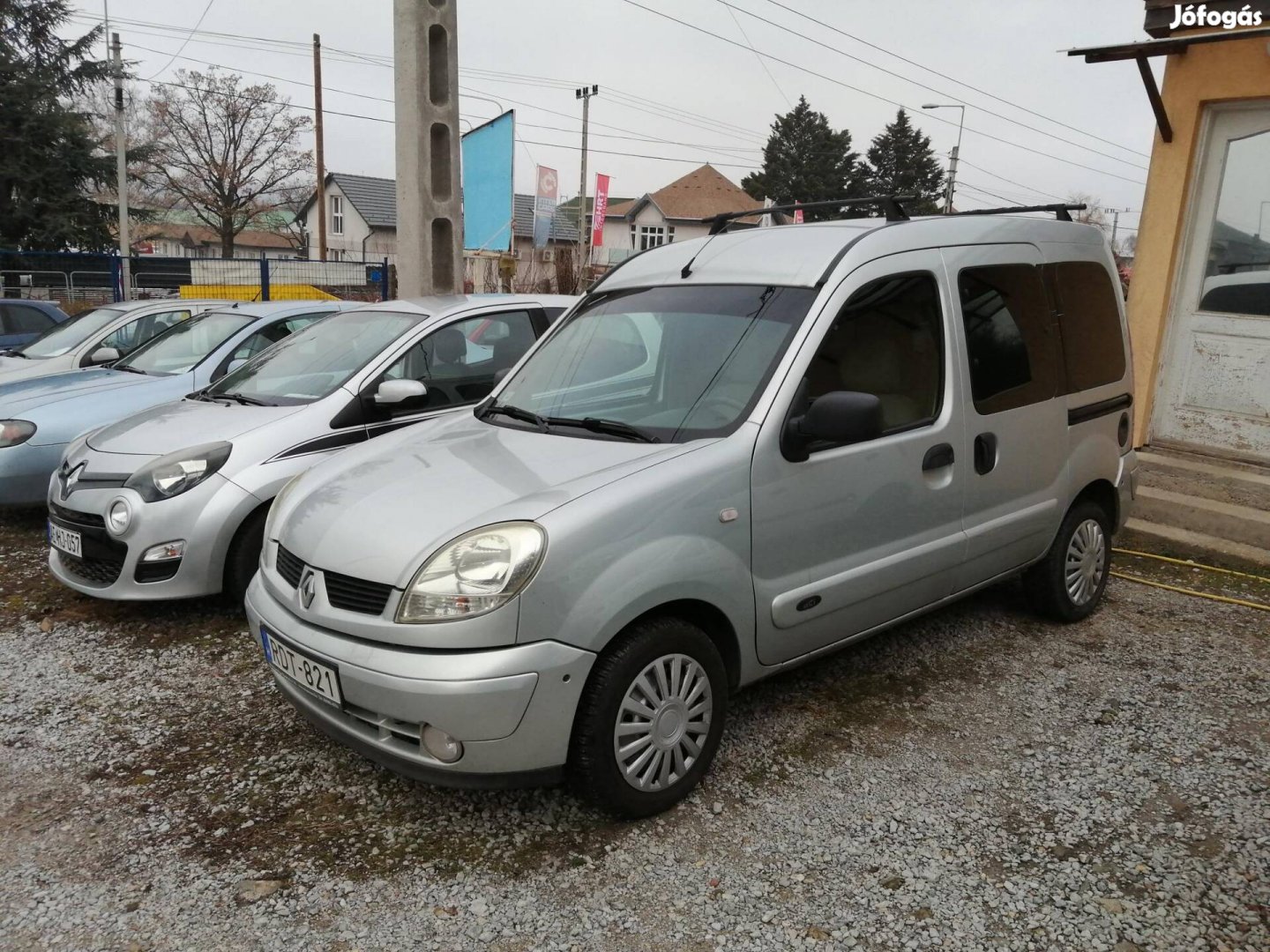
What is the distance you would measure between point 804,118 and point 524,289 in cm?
4893

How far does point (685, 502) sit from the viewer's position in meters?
2.95

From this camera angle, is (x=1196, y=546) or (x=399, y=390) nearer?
(x=399, y=390)

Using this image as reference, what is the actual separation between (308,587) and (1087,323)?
12.5 feet

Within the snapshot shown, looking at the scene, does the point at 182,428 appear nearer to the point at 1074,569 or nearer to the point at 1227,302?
the point at 1074,569

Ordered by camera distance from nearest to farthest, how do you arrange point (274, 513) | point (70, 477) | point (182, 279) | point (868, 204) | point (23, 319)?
point (274, 513), point (868, 204), point (70, 477), point (23, 319), point (182, 279)

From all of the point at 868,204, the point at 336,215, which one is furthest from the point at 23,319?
the point at 336,215


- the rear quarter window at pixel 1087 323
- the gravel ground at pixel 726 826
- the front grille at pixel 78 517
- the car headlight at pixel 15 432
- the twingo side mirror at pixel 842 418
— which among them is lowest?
the gravel ground at pixel 726 826

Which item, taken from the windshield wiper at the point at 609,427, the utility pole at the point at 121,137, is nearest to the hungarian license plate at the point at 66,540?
the windshield wiper at the point at 609,427

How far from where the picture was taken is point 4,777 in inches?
132

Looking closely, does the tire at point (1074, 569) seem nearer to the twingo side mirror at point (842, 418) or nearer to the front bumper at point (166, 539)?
the twingo side mirror at point (842, 418)

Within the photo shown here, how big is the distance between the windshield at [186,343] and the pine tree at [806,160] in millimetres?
55622

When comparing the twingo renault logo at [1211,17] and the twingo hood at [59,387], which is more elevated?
the twingo renault logo at [1211,17]

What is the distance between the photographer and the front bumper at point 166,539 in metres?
4.47

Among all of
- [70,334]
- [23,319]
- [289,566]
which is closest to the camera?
[289,566]
